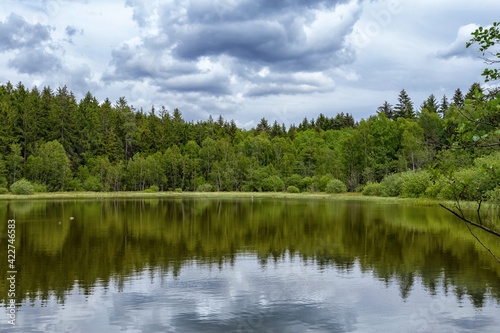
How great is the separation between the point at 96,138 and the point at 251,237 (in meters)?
122

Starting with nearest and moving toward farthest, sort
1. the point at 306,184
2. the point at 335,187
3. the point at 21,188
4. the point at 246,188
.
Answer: the point at 21,188, the point at 335,187, the point at 306,184, the point at 246,188

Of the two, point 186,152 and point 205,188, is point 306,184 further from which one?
point 186,152

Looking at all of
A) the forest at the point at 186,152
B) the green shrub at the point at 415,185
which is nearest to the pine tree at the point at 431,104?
the forest at the point at 186,152

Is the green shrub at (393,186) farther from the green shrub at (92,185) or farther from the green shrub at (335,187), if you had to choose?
the green shrub at (92,185)

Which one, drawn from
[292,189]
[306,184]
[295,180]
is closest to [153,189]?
[292,189]

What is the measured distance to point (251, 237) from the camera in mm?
29797

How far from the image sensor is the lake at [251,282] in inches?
481

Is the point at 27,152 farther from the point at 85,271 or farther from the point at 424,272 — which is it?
the point at 424,272

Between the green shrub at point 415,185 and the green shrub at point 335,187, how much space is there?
83.6 feet

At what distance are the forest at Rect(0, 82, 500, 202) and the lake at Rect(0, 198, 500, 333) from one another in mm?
55672

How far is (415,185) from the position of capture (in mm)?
71438

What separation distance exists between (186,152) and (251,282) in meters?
128

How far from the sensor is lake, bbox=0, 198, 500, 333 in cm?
1222

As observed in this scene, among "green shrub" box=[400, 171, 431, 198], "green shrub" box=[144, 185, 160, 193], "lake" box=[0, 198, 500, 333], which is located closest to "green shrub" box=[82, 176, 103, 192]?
"green shrub" box=[144, 185, 160, 193]
